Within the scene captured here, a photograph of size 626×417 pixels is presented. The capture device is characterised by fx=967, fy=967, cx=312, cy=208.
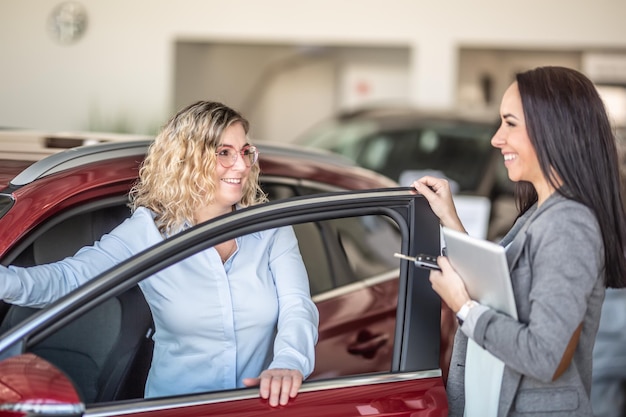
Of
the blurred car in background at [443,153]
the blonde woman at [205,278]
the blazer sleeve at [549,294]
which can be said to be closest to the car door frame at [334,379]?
the blonde woman at [205,278]

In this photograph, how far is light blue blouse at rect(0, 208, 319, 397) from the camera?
99.8 inches

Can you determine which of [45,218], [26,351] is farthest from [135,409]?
[45,218]

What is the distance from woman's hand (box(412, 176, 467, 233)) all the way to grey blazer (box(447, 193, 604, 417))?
0.23 m

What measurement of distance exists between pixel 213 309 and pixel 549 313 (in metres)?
0.91

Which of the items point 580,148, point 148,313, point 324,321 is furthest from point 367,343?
point 580,148

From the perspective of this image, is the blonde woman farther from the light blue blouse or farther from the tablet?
the tablet

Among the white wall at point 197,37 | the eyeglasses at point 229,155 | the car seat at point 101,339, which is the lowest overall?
the car seat at point 101,339

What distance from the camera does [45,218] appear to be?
261 centimetres

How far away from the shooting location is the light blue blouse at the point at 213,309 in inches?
99.8

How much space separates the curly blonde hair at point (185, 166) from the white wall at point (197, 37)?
303 inches

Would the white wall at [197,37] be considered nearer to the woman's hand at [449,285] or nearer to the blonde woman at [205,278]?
the blonde woman at [205,278]

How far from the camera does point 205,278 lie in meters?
2.56

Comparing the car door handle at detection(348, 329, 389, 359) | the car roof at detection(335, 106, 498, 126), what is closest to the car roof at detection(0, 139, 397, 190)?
the car door handle at detection(348, 329, 389, 359)

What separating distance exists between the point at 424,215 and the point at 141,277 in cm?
77
